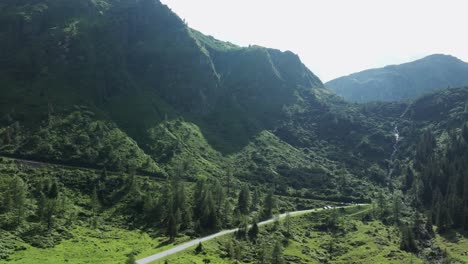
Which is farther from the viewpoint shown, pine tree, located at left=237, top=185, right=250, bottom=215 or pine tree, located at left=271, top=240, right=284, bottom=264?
pine tree, located at left=237, top=185, right=250, bottom=215

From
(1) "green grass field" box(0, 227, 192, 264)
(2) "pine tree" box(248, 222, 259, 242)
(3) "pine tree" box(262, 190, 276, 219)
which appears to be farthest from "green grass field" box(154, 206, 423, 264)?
(1) "green grass field" box(0, 227, 192, 264)

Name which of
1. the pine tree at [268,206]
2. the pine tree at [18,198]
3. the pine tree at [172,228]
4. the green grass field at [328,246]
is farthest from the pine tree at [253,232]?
the pine tree at [18,198]

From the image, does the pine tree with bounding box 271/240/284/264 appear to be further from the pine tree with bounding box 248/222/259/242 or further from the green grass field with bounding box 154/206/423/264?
the pine tree with bounding box 248/222/259/242

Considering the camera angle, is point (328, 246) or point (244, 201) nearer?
point (328, 246)

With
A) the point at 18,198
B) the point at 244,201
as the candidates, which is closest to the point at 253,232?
the point at 244,201

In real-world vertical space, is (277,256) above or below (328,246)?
above

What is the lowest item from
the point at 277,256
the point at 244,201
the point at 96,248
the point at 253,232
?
the point at 277,256

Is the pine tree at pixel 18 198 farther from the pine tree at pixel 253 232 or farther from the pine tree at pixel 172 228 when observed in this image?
the pine tree at pixel 253 232

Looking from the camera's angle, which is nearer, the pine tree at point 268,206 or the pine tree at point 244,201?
the pine tree at point 268,206

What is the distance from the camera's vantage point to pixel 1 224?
110312 mm

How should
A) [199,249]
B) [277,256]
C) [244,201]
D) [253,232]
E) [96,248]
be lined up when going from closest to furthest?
[96,248]
[199,249]
[277,256]
[253,232]
[244,201]

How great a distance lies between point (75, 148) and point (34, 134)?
827 inches

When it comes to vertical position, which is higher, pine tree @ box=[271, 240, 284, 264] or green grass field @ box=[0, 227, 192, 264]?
green grass field @ box=[0, 227, 192, 264]

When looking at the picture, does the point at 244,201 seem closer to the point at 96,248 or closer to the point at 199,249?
the point at 199,249
